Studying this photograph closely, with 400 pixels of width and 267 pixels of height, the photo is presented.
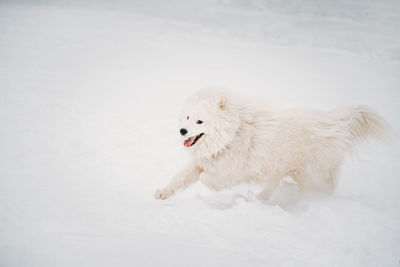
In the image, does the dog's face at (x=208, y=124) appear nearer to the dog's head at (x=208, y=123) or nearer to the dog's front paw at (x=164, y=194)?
the dog's head at (x=208, y=123)

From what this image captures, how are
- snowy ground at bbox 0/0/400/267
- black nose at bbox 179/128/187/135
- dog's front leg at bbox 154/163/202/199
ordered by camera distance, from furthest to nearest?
dog's front leg at bbox 154/163/202/199 → black nose at bbox 179/128/187/135 → snowy ground at bbox 0/0/400/267

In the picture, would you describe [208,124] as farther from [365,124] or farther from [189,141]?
[365,124]

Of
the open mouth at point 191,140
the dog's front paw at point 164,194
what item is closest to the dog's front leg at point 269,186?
the open mouth at point 191,140

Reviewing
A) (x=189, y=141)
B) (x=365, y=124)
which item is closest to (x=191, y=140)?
(x=189, y=141)

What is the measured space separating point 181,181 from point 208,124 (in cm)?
77

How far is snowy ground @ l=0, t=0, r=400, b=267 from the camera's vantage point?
2.79 meters

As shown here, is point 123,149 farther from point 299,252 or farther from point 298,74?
point 298,74

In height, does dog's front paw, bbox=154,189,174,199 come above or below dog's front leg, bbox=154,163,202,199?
below

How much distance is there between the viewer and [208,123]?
3.56m

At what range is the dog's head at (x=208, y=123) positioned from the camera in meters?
3.54

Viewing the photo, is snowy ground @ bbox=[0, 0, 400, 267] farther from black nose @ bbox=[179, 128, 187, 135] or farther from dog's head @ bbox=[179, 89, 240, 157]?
black nose @ bbox=[179, 128, 187, 135]

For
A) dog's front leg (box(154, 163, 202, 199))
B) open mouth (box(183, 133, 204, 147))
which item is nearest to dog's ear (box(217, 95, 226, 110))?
open mouth (box(183, 133, 204, 147))

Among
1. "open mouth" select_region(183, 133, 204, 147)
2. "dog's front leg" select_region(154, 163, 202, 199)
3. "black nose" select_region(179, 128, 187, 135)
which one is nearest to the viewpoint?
"black nose" select_region(179, 128, 187, 135)

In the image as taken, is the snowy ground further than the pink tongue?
No
